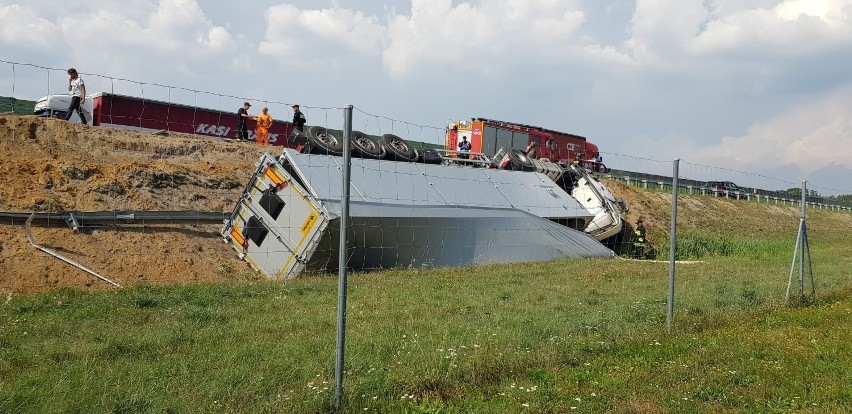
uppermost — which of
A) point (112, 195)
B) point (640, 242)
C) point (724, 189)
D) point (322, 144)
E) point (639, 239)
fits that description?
point (724, 189)

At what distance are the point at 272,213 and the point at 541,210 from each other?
32.1ft

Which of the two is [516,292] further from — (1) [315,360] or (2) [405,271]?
(1) [315,360]

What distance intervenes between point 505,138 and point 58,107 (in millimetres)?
20105

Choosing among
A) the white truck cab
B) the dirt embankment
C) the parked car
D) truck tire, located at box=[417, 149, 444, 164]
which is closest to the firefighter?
truck tire, located at box=[417, 149, 444, 164]

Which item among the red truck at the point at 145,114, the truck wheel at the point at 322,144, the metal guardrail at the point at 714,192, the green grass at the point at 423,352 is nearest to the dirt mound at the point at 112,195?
the green grass at the point at 423,352

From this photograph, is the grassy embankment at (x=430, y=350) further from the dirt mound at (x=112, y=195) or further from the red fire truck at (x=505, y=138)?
the red fire truck at (x=505, y=138)

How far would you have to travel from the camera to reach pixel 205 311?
1014cm

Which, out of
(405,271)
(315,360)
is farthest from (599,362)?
(405,271)

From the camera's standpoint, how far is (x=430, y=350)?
7445 millimetres

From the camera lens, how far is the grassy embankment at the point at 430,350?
5.93 metres

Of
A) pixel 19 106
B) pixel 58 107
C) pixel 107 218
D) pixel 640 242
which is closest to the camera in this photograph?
pixel 107 218

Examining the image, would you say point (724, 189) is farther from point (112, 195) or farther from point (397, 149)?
point (112, 195)

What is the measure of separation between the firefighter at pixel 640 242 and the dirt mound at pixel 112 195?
14.3 meters

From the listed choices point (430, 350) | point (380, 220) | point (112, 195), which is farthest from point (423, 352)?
point (112, 195)
